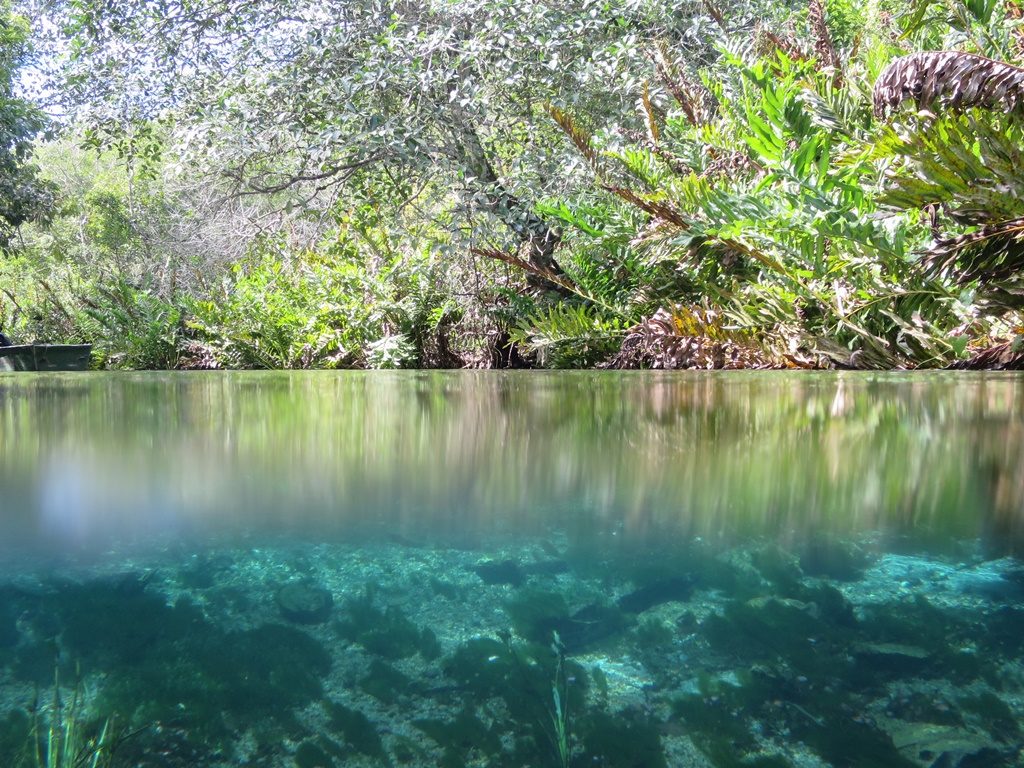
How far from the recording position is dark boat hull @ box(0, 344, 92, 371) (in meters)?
8.83

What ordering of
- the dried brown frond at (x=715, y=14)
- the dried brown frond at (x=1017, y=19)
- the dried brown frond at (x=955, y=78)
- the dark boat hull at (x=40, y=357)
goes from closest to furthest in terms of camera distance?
the dried brown frond at (x=955, y=78), the dried brown frond at (x=1017, y=19), the dried brown frond at (x=715, y=14), the dark boat hull at (x=40, y=357)

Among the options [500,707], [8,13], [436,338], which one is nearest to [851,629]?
[500,707]

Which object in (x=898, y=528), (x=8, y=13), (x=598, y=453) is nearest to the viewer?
(x=898, y=528)

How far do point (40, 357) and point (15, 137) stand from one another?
6595 mm

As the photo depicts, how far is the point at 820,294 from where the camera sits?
5148 millimetres

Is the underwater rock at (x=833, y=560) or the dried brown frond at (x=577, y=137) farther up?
the dried brown frond at (x=577, y=137)

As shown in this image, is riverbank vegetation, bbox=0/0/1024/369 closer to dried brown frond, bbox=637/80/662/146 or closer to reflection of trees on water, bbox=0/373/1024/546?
dried brown frond, bbox=637/80/662/146

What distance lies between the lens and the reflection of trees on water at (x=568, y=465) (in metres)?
0.75

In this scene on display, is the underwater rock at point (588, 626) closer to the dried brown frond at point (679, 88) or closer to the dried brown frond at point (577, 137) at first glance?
the dried brown frond at point (577, 137)

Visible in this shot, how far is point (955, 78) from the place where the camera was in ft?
10.3

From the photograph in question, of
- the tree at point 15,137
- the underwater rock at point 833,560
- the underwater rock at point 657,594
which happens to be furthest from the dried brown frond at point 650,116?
the tree at point 15,137

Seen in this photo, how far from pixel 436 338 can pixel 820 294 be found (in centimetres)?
458

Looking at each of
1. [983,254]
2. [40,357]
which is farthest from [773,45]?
[40,357]

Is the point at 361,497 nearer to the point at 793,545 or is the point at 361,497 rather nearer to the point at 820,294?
the point at 793,545
